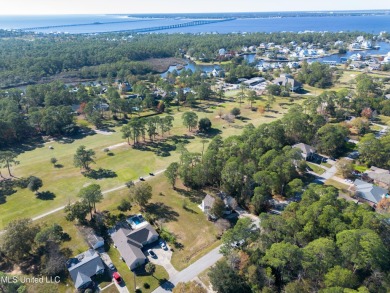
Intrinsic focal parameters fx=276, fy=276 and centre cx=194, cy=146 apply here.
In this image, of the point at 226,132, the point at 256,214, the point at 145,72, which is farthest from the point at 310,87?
the point at 256,214

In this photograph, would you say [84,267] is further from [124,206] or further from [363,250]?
[363,250]

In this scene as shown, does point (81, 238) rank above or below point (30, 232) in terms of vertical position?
below

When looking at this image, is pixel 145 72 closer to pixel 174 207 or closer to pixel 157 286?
pixel 174 207

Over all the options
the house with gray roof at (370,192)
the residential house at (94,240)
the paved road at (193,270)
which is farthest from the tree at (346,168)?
the residential house at (94,240)

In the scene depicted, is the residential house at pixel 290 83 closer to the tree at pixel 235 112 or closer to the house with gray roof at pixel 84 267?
the tree at pixel 235 112

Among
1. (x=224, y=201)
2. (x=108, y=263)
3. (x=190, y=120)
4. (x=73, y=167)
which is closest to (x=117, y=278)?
(x=108, y=263)

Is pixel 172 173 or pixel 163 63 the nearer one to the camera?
pixel 172 173
